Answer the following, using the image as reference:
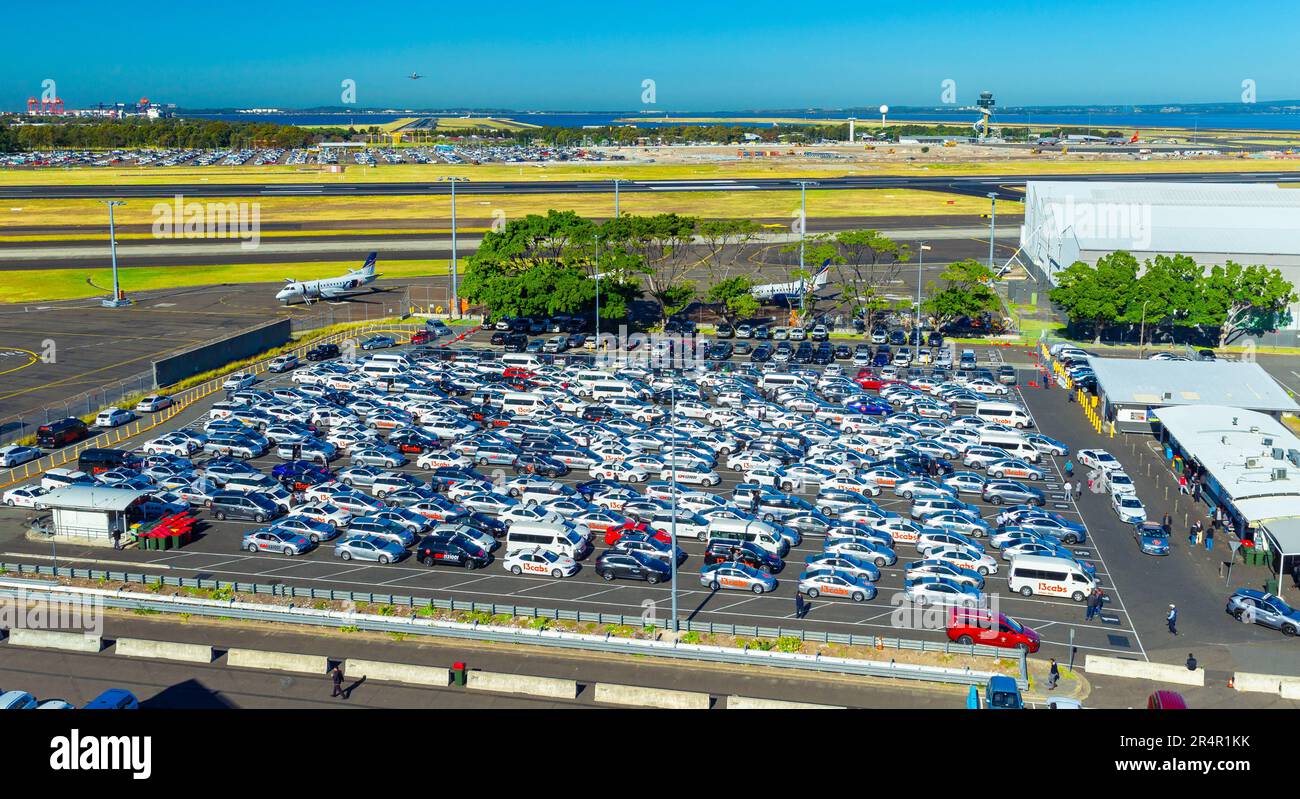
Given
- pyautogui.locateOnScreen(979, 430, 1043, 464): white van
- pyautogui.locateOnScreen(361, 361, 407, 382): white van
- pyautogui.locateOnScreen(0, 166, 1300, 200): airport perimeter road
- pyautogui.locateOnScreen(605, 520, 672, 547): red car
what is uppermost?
pyautogui.locateOnScreen(0, 166, 1300, 200): airport perimeter road

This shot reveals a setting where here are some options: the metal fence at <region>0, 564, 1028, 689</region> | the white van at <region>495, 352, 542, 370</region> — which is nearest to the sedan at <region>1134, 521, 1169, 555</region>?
the metal fence at <region>0, 564, 1028, 689</region>

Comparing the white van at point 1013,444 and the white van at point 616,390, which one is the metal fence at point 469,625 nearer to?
the white van at point 1013,444

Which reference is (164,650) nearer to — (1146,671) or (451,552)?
(451,552)

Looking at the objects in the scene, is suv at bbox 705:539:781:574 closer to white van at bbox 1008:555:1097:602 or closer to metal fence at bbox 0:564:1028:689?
metal fence at bbox 0:564:1028:689

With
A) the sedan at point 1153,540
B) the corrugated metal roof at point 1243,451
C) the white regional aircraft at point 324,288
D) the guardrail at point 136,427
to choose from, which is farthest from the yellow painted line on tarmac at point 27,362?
the corrugated metal roof at point 1243,451

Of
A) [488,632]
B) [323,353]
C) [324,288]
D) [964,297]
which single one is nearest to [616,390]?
[323,353]

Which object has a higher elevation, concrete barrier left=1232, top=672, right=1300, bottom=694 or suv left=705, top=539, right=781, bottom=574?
suv left=705, top=539, right=781, bottom=574

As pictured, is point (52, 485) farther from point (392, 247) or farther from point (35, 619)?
point (392, 247)
